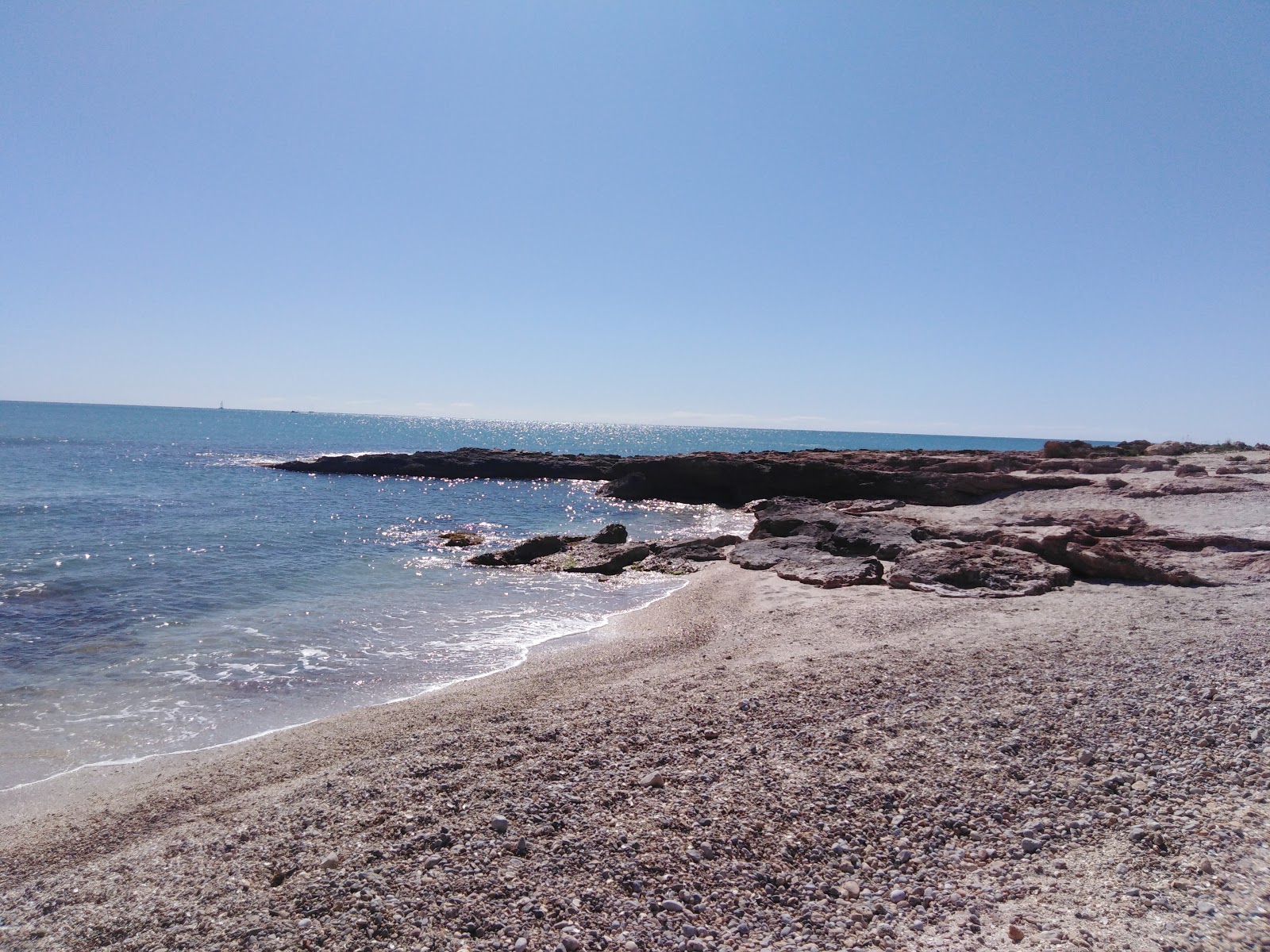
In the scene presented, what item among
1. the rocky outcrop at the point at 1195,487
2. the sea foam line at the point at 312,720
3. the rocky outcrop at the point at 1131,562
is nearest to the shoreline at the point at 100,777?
the sea foam line at the point at 312,720

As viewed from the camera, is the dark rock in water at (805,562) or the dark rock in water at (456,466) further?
the dark rock in water at (456,466)

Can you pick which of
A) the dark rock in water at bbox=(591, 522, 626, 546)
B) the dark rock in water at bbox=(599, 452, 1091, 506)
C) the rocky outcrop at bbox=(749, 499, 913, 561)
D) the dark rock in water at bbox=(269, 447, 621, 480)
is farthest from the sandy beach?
the dark rock in water at bbox=(269, 447, 621, 480)

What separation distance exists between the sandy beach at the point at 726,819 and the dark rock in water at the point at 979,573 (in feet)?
12.5

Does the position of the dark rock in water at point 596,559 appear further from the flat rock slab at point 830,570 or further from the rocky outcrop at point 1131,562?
the rocky outcrop at point 1131,562

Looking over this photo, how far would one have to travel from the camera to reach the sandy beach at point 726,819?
436 cm

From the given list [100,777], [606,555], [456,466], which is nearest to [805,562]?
[606,555]

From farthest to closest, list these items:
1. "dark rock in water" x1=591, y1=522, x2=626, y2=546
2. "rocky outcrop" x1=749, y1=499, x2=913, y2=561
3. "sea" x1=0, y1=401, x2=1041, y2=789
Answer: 1. "dark rock in water" x1=591, y1=522, x2=626, y2=546
2. "rocky outcrop" x1=749, y1=499, x2=913, y2=561
3. "sea" x1=0, y1=401, x2=1041, y2=789

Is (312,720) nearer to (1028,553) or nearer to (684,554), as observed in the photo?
(1028,553)

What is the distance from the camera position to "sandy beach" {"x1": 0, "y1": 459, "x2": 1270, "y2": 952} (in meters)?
4.36

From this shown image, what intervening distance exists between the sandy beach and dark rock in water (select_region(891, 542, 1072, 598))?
3.80 metres

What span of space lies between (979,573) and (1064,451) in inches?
949

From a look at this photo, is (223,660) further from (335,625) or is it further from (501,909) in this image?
(501,909)

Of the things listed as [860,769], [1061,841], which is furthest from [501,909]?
[1061,841]

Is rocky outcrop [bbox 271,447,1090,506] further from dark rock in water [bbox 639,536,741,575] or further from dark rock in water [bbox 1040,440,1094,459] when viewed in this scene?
dark rock in water [bbox 639,536,741,575]
